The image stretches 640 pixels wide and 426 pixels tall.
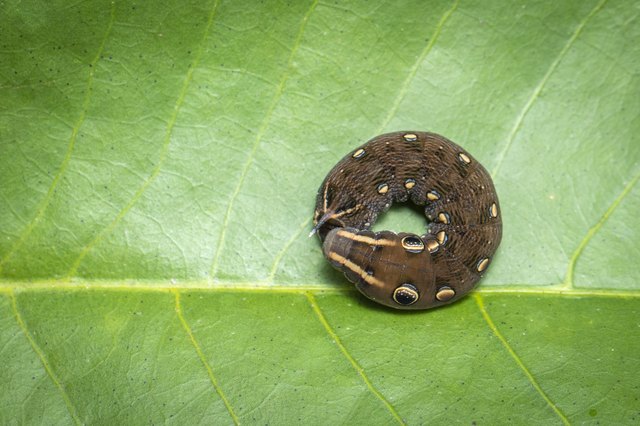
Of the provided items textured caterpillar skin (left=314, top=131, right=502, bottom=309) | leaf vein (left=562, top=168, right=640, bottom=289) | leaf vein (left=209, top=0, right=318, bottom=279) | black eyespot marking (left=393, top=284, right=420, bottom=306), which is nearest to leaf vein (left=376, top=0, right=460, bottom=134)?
textured caterpillar skin (left=314, top=131, right=502, bottom=309)

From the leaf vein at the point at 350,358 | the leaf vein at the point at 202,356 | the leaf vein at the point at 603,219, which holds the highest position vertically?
the leaf vein at the point at 603,219

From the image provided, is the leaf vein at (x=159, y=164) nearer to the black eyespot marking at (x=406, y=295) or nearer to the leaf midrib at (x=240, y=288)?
the leaf midrib at (x=240, y=288)

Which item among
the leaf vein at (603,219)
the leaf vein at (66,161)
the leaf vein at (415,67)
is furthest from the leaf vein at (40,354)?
the leaf vein at (603,219)

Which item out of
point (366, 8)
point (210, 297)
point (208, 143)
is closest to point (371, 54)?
point (366, 8)

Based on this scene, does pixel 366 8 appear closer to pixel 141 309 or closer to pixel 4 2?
pixel 4 2

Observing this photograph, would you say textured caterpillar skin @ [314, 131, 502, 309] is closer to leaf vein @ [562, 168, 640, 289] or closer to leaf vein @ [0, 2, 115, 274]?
leaf vein @ [562, 168, 640, 289]
